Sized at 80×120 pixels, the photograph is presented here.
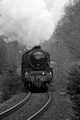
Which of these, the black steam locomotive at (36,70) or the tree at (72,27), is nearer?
the black steam locomotive at (36,70)

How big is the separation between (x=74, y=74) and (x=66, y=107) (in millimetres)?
3267

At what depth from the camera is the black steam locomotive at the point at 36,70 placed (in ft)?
42.2

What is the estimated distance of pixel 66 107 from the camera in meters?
8.13

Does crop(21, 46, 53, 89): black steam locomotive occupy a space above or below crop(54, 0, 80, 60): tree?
below

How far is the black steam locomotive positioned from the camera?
506 inches

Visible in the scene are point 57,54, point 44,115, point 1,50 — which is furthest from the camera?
point 1,50

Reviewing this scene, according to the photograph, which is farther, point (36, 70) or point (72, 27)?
point (72, 27)

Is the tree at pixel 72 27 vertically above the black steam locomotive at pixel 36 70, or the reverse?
the tree at pixel 72 27

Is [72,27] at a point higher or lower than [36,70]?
higher

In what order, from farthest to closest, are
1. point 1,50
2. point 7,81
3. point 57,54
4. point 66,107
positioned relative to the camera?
point 1,50, point 57,54, point 7,81, point 66,107

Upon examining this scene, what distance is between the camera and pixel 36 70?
1371 centimetres

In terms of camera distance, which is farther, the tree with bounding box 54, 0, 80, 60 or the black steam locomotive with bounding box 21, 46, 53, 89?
the tree with bounding box 54, 0, 80, 60

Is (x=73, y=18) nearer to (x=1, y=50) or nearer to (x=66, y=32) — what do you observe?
(x=66, y=32)

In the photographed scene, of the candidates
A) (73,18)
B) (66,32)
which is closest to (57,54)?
(66,32)
